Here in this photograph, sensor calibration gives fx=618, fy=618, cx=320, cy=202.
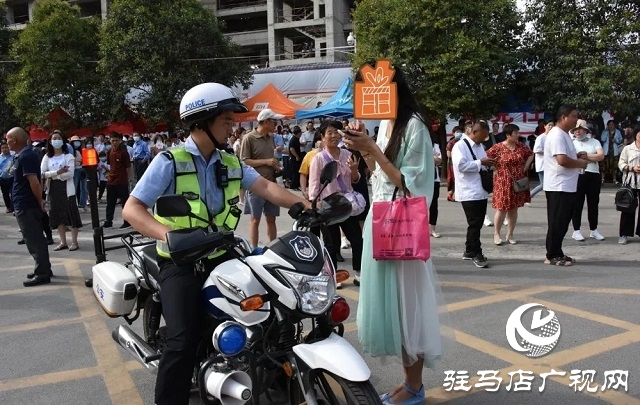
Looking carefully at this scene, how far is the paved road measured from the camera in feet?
12.5

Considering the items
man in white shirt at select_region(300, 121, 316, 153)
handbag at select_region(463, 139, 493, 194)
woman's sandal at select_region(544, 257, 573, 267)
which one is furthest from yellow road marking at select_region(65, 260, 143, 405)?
man in white shirt at select_region(300, 121, 316, 153)

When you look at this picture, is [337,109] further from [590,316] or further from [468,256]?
[590,316]

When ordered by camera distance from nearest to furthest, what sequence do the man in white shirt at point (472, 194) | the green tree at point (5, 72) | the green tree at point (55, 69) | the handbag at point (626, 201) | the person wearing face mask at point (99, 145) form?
the man in white shirt at point (472, 194), the handbag at point (626, 201), the person wearing face mask at point (99, 145), the green tree at point (55, 69), the green tree at point (5, 72)

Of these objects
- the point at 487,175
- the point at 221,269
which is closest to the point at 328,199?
the point at 221,269

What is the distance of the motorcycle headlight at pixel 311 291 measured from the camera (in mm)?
2573

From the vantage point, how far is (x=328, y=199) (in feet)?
9.65

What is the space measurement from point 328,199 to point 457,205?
9.39 metres

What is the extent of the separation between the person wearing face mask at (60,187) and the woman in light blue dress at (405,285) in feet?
20.9

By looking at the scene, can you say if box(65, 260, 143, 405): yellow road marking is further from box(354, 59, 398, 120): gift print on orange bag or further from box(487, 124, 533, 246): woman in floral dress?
box(487, 124, 533, 246): woman in floral dress

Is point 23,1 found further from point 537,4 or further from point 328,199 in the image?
point 328,199

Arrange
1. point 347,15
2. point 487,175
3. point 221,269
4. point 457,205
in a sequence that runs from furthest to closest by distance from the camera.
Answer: point 347,15, point 457,205, point 487,175, point 221,269

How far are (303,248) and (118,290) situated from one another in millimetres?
1358

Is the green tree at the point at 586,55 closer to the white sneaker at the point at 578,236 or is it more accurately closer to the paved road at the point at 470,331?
the white sneaker at the point at 578,236

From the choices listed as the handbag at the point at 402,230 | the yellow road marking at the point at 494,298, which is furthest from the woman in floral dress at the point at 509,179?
the handbag at the point at 402,230
